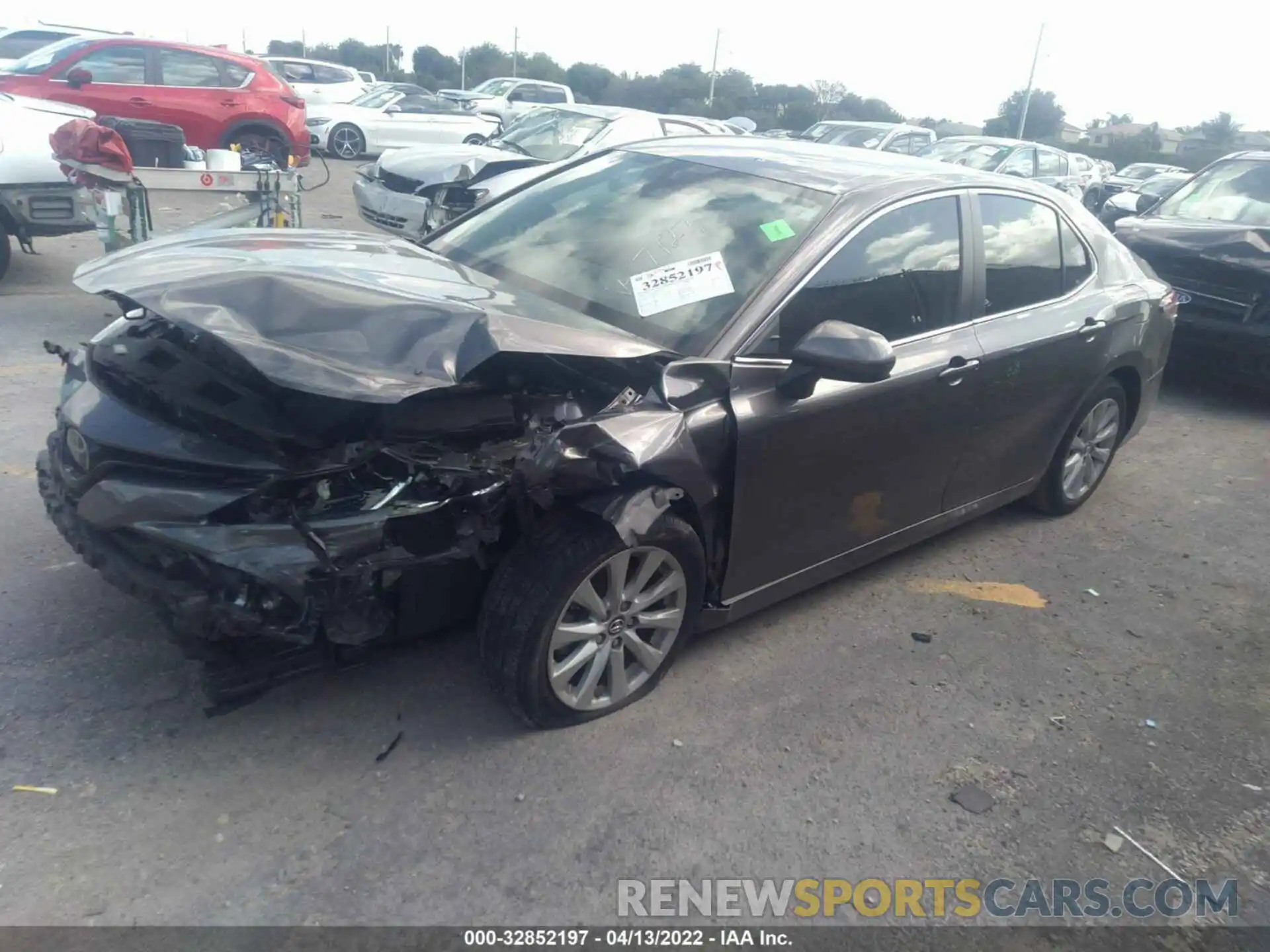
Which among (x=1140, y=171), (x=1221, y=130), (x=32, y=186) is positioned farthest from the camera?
(x=1221, y=130)

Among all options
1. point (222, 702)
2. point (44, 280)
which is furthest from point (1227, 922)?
point (44, 280)

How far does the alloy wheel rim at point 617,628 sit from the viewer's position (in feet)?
10.0

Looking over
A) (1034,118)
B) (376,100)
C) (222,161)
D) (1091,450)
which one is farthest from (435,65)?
(1091,450)

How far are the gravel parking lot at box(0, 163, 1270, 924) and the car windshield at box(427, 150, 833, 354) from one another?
130 centimetres

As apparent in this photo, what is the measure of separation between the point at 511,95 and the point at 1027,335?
84.6 feet

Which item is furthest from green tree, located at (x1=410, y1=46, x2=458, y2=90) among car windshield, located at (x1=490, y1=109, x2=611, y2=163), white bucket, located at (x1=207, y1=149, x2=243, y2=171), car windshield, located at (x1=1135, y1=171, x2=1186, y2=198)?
white bucket, located at (x1=207, y1=149, x2=243, y2=171)

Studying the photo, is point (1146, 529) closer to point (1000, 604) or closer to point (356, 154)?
point (1000, 604)

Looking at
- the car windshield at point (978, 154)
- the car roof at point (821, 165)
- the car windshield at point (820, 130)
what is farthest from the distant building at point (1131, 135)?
the car roof at point (821, 165)

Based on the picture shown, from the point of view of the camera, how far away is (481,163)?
919 centimetres

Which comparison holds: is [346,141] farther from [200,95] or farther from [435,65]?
[435,65]

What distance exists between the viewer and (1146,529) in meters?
5.25

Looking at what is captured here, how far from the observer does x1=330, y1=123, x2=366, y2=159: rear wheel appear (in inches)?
774

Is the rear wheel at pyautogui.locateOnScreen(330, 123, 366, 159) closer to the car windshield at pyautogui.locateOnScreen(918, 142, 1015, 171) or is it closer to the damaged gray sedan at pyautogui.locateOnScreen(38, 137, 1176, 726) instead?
the car windshield at pyautogui.locateOnScreen(918, 142, 1015, 171)

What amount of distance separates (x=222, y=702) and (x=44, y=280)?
691cm
